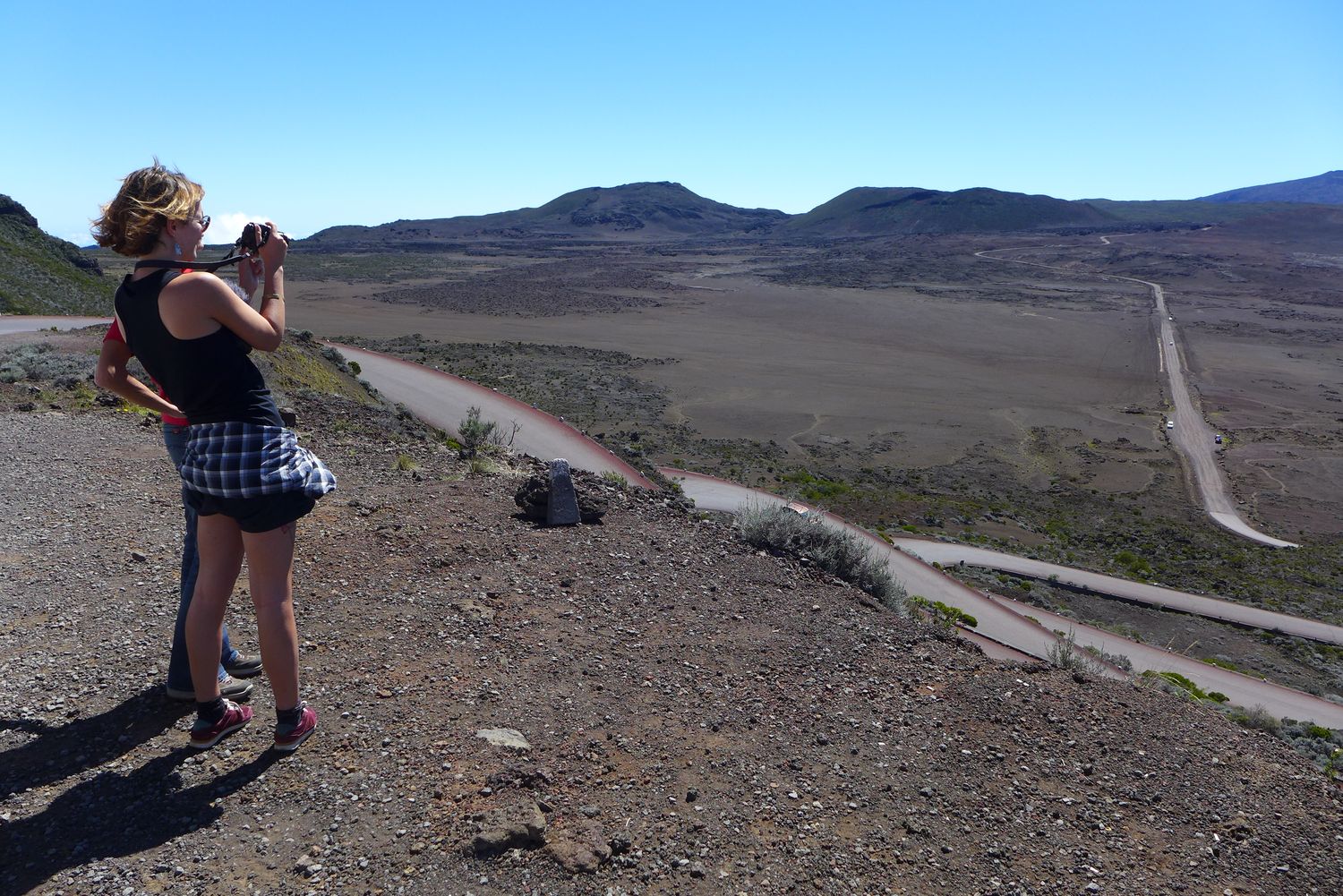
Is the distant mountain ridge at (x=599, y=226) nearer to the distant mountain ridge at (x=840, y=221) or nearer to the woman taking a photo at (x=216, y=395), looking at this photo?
the distant mountain ridge at (x=840, y=221)

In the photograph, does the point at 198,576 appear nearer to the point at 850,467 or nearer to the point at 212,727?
the point at 212,727

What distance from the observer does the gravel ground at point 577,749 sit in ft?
9.61

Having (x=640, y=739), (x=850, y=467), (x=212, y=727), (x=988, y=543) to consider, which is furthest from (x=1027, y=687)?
(x=850, y=467)

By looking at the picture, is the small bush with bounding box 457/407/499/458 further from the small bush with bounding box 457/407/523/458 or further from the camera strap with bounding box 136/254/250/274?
the camera strap with bounding box 136/254/250/274

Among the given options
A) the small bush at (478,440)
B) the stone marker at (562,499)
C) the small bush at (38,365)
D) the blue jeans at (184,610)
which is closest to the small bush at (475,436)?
the small bush at (478,440)

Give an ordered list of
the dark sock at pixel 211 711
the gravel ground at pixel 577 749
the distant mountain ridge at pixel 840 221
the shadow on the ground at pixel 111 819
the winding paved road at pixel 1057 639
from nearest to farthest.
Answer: the shadow on the ground at pixel 111 819, the gravel ground at pixel 577 749, the dark sock at pixel 211 711, the winding paved road at pixel 1057 639, the distant mountain ridge at pixel 840 221

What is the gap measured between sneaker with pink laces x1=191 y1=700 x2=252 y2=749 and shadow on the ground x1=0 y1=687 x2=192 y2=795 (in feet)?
0.77

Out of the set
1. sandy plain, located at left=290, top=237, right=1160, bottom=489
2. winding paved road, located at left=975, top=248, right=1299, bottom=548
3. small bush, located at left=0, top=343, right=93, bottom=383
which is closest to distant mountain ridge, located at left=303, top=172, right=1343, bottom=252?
sandy plain, located at left=290, top=237, right=1160, bottom=489

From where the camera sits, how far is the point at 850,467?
97.5ft

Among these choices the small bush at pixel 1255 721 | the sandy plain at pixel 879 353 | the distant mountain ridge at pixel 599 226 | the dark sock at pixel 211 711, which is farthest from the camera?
the distant mountain ridge at pixel 599 226

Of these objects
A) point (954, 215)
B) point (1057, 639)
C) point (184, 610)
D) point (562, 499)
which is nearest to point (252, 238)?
point (184, 610)

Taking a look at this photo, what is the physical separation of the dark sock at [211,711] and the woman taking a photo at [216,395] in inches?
3.0

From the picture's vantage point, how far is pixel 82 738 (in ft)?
10.7

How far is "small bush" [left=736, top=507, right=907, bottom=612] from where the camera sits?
698 centimetres
